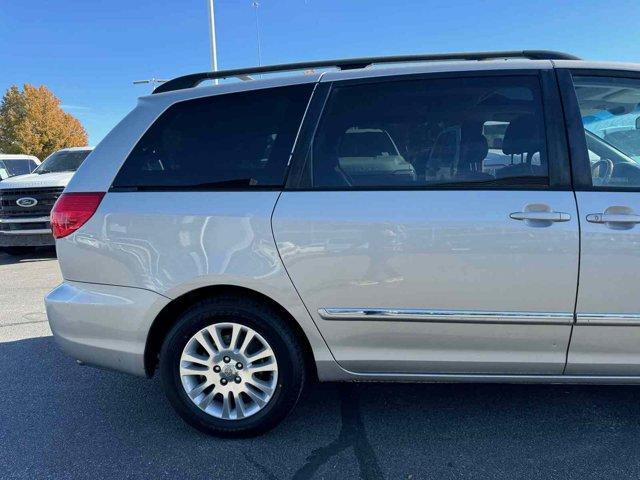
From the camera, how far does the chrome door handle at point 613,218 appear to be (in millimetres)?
2164

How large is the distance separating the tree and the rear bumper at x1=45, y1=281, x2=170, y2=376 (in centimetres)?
5247

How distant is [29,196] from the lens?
A: 767 cm

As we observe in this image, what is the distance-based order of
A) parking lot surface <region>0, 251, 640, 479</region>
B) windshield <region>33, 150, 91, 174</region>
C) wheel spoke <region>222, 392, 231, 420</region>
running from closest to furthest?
1. parking lot surface <region>0, 251, 640, 479</region>
2. wheel spoke <region>222, 392, 231, 420</region>
3. windshield <region>33, 150, 91, 174</region>

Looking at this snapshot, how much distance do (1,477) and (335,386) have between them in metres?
1.86

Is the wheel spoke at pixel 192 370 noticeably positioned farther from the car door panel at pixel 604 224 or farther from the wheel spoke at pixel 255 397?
the car door panel at pixel 604 224

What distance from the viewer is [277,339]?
2424 mm

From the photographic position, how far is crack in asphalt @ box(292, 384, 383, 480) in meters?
2.25

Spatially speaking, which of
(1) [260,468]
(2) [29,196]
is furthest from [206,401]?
(2) [29,196]

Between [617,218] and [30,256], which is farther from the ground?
[617,218]

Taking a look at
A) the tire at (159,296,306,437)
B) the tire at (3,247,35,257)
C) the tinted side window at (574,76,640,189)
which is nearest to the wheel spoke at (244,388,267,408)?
the tire at (159,296,306,437)

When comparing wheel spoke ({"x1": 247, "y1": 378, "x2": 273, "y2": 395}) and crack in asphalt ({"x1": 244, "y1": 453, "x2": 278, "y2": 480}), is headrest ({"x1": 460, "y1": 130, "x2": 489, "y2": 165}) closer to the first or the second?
wheel spoke ({"x1": 247, "y1": 378, "x2": 273, "y2": 395})

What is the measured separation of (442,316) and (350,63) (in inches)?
58.0

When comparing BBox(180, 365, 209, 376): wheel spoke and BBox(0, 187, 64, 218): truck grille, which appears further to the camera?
BBox(0, 187, 64, 218): truck grille

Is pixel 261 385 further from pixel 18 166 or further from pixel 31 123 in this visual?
pixel 31 123
